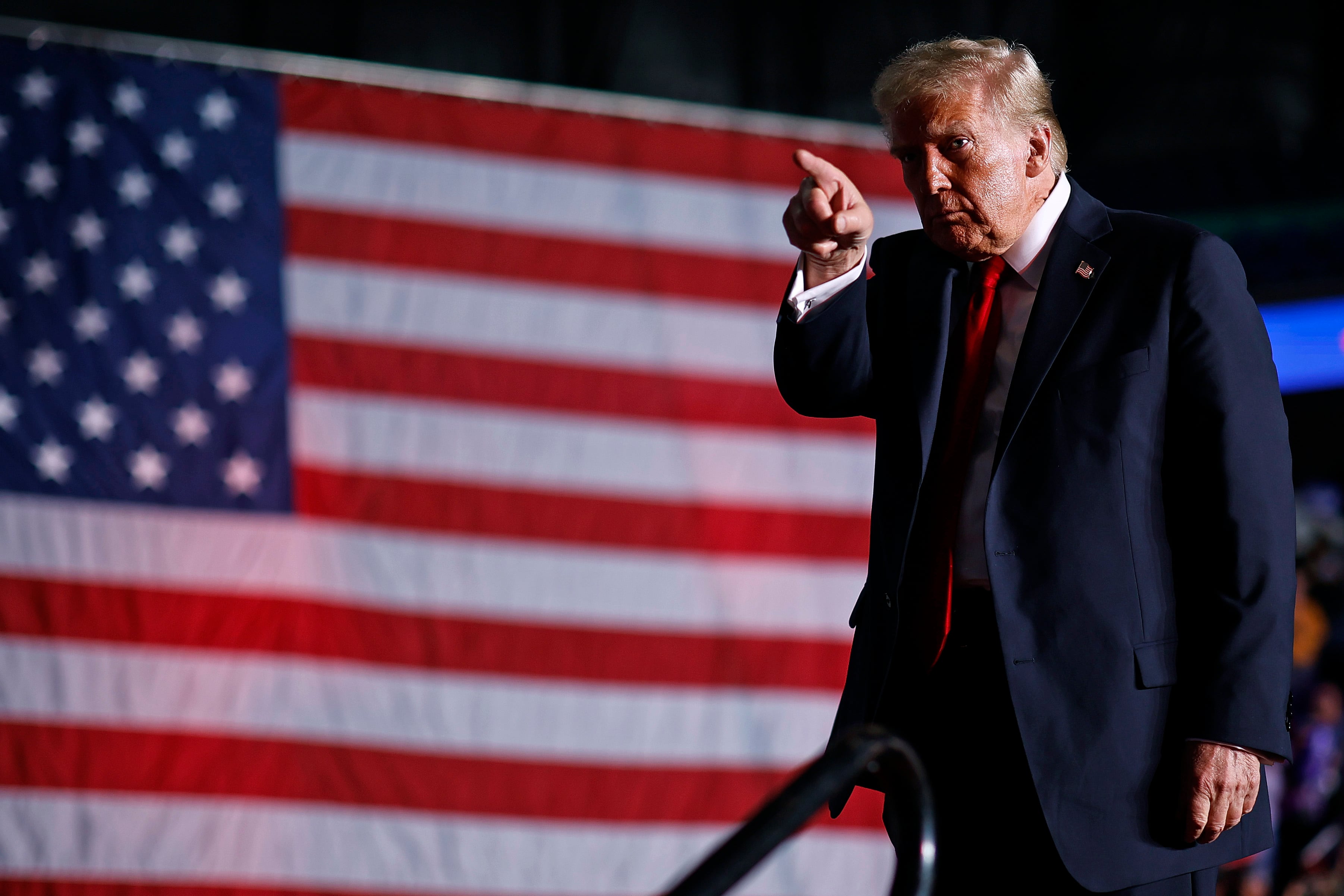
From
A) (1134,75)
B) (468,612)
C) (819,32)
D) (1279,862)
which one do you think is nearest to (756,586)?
(468,612)

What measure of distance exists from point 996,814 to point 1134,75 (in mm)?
2989

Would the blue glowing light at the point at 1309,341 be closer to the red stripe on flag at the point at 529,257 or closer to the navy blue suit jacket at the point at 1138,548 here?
the red stripe on flag at the point at 529,257

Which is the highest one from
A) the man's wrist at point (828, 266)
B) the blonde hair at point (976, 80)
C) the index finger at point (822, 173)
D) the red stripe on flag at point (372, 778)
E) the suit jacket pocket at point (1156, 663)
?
the blonde hair at point (976, 80)

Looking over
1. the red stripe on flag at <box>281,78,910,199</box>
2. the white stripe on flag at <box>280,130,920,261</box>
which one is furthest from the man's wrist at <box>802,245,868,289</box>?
the red stripe on flag at <box>281,78,910,199</box>

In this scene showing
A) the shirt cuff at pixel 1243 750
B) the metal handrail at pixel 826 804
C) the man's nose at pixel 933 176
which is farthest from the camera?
the man's nose at pixel 933 176

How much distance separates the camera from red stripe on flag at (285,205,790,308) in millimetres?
2939

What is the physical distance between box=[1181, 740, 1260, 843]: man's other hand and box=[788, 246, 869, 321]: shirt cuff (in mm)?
494

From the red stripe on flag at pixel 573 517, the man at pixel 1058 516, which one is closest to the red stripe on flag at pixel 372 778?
the red stripe on flag at pixel 573 517

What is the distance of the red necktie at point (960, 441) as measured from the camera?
43.6 inches

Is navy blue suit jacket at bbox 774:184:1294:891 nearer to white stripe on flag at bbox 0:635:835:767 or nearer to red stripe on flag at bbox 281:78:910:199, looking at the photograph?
white stripe on flag at bbox 0:635:835:767

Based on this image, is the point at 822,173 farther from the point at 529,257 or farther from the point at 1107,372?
the point at 529,257

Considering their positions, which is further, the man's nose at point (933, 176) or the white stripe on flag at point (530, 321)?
the white stripe on flag at point (530, 321)

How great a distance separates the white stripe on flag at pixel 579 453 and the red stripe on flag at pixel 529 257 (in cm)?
33

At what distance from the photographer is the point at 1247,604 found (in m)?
1.03
